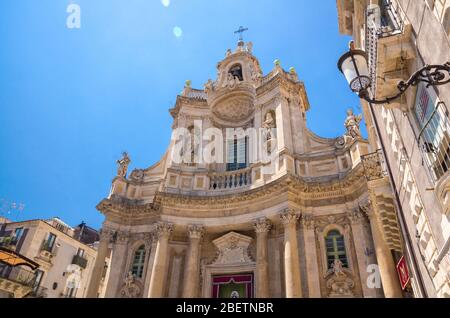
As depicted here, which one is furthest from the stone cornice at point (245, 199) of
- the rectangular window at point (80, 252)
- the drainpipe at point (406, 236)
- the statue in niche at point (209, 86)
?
the rectangular window at point (80, 252)

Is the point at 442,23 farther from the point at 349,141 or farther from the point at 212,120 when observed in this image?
the point at 212,120

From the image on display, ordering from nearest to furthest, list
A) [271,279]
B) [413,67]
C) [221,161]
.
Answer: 1. [413,67]
2. [271,279]
3. [221,161]

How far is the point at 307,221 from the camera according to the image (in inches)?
674

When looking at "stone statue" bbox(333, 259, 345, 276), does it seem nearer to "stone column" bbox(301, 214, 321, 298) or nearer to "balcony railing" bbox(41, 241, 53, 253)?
"stone column" bbox(301, 214, 321, 298)

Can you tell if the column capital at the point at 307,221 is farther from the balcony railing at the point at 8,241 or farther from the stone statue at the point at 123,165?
the balcony railing at the point at 8,241

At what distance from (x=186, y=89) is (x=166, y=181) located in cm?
958

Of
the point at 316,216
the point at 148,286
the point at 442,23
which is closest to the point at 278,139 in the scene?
the point at 316,216

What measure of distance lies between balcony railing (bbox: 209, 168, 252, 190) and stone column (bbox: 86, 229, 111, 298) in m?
6.81

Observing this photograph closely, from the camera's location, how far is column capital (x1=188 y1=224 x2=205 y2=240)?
18.5 meters

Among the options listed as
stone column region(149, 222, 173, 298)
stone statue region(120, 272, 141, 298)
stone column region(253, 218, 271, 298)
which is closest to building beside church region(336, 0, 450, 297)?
stone column region(253, 218, 271, 298)

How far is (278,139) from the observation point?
2062 cm

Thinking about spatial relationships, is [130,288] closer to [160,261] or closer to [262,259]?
[160,261]

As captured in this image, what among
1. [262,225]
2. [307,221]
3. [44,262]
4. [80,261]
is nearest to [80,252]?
[80,261]

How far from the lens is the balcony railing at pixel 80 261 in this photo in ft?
108
